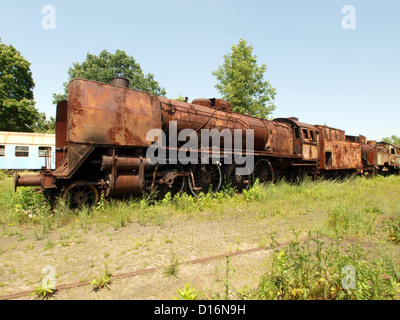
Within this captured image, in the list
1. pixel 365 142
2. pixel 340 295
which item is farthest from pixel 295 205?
pixel 365 142

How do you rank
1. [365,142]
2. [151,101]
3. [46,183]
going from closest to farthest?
[46,183] → [151,101] → [365,142]

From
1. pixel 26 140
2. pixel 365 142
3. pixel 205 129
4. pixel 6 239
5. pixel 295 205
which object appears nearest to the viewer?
pixel 6 239

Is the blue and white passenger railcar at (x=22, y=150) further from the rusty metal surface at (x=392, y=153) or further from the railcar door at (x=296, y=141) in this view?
the rusty metal surface at (x=392, y=153)

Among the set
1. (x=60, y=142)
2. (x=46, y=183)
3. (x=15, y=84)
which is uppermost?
(x=15, y=84)

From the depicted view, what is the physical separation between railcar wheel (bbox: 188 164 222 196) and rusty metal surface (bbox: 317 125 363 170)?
7586 mm

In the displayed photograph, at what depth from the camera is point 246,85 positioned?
28.3 metres

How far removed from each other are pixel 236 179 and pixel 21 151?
1624 centimetres

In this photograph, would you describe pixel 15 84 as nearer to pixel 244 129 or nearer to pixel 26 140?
pixel 26 140

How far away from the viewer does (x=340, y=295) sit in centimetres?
A: 236

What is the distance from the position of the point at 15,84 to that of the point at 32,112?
367 cm

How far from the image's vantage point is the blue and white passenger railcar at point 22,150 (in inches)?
655

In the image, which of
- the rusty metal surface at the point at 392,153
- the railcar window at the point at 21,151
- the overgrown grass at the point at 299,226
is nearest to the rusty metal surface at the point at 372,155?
the rusty metal surface at the point at 392,153

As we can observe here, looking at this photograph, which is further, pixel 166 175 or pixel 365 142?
pixel 365 142

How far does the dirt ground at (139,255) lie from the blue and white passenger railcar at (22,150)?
14.6 meters
